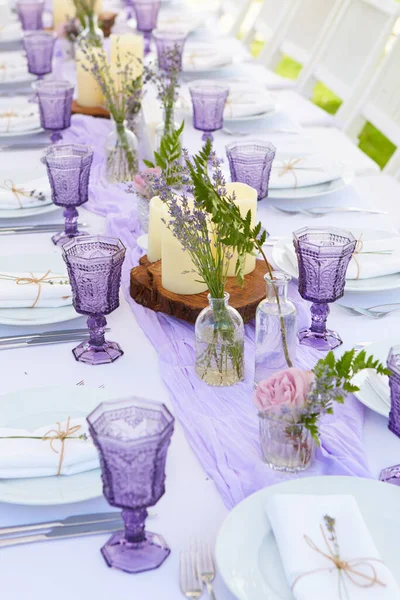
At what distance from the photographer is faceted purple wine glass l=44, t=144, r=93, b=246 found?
5.77ft

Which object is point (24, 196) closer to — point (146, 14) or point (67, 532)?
point (67, 532)

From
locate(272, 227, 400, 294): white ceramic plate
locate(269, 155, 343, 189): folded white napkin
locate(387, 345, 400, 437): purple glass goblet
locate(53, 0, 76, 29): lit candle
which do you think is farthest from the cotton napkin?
locate(53, 0, 76, 29): lit candle

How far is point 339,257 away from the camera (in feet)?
4.50

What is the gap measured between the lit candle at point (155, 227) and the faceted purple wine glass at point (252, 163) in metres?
0.30

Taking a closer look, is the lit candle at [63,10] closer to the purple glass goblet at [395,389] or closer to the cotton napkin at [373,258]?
the cotton napkin at [373,258]

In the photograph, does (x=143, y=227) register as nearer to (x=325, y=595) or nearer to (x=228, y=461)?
(x=228, y=461)

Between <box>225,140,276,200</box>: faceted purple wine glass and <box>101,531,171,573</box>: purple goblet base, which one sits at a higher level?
<box>225,140,276,200</box>: faceted purple wine glass

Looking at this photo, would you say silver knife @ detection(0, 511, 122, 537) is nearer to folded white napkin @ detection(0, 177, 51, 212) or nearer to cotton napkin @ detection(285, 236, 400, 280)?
cotton napkin @ detection(285, 236, 400, 280)

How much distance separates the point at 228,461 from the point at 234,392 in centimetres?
18

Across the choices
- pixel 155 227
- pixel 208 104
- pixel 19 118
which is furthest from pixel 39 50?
pixel 155 227

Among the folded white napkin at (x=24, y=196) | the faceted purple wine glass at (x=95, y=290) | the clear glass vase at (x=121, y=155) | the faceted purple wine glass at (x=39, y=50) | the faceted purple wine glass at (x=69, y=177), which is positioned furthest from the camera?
the faceted purple wine glass at (x=39, y=50)

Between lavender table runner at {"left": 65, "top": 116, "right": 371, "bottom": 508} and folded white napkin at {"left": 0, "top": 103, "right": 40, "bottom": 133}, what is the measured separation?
3.41 feet

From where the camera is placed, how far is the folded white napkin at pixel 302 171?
2.05 meters

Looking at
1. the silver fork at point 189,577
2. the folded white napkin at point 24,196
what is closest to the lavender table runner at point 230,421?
the silver fork at point 189,577
